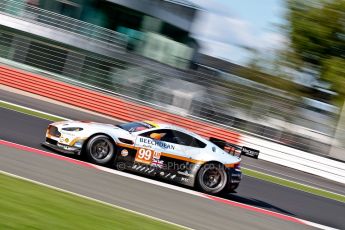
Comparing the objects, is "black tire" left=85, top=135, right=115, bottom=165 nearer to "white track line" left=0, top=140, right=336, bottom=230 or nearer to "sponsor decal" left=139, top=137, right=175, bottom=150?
"white track line" left=0, top=140, right=336, bottom=230

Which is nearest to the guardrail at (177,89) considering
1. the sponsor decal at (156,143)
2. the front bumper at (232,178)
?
the front bumper at (232,178)

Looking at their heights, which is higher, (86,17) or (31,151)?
(86,17)

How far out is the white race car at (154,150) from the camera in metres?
13.0

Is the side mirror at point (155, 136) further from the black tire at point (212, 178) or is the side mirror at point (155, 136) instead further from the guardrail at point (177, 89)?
the guardrail at point (177, 89)

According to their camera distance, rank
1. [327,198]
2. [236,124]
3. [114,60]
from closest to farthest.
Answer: [327,198] → [236,124] → [114,60]

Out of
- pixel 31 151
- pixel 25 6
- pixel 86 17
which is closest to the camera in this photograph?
pixel 31 151

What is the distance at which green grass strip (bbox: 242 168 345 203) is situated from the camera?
1952cm

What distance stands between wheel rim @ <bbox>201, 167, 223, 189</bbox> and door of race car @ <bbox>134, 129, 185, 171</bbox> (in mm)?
605

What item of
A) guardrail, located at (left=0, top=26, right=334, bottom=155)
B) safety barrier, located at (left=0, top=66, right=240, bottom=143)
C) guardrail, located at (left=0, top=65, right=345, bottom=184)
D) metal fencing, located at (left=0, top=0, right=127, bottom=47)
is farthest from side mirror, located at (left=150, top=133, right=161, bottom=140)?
metal fencing, located at (left=0, top=0, right=127, bottom=47)

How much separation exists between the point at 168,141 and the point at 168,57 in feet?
58.0

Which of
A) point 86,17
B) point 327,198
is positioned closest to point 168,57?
point 86,17

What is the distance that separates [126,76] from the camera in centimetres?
2788

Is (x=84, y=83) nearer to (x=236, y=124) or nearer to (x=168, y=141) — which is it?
(x=236, y=124)

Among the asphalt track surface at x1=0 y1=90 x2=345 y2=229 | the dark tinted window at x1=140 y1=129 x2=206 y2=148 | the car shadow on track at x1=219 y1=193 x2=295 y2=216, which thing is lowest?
the asphalt track surface at x1=0 y1=90 x2=345 y2=229
